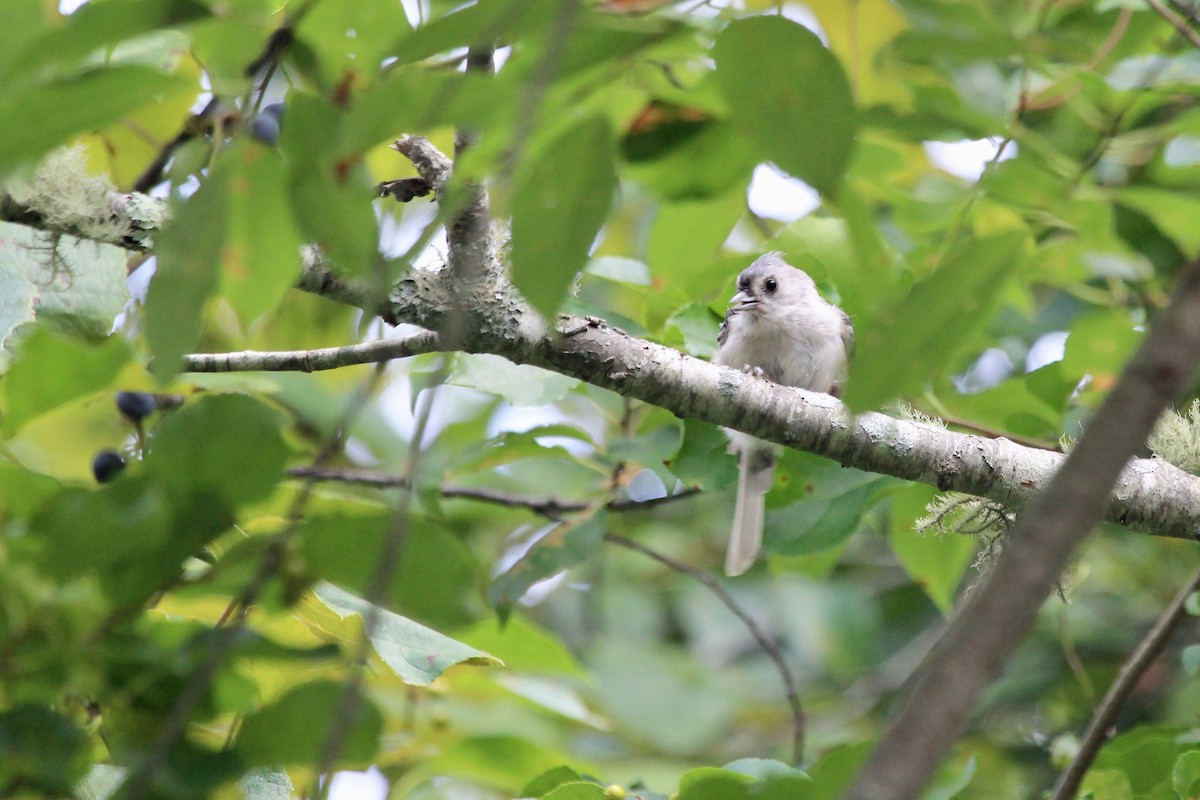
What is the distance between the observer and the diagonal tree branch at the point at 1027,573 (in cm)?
84

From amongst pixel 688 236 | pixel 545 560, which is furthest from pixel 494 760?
pixel 688 236

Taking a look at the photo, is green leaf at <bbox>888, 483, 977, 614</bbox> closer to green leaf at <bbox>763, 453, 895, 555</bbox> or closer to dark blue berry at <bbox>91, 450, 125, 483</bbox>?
green leaf at <bbox>763, 453, 895, 555</bbox>

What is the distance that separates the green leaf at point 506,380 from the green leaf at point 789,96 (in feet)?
5.59

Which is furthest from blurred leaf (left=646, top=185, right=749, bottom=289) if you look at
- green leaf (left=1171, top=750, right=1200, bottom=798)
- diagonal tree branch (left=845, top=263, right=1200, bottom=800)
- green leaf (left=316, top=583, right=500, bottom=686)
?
diagonal tree branch (left=845, top=263, right=1200, bottom=800)

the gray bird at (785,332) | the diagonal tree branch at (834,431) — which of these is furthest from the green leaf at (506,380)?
the gray bird at (785,332)

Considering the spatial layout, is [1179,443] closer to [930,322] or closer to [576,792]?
[576,792]

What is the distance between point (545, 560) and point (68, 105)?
207 centimetres

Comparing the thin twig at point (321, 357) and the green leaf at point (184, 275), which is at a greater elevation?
the green leaf at point (184, 275)

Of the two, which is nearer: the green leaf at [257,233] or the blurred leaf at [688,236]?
the green leaf at [257,233]

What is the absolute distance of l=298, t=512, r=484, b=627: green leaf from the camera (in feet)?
5.84

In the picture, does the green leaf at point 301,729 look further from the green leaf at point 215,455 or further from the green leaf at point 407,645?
the green leaf at point 215,455

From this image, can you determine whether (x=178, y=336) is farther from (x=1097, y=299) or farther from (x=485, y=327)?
(x=1097, y=299)

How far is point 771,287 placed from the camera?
514cm

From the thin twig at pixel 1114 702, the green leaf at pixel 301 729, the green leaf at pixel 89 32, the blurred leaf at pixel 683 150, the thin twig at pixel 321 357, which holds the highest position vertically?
Answer: the green leaf at pixel 89 32
